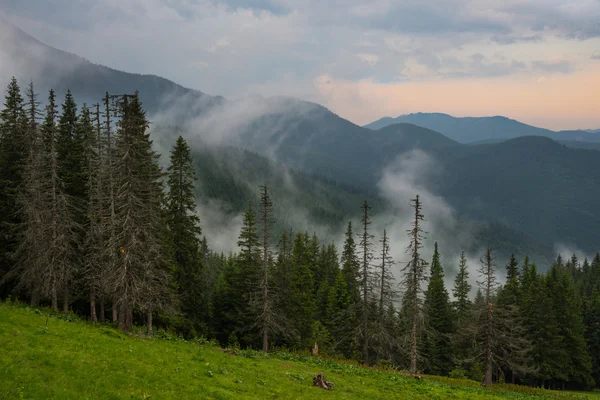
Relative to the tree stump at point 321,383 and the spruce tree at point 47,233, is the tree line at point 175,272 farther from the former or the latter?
the tree stump at point 321,383

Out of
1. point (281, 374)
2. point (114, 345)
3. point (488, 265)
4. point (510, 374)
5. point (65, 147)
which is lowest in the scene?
point (510, 374)

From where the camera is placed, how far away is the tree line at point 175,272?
2947 cm

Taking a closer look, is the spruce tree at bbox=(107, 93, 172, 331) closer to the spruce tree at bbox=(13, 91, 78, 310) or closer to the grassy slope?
the grassy slope

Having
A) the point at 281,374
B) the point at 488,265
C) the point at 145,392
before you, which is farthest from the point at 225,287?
the point at 145,392

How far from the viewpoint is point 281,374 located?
24.4 m

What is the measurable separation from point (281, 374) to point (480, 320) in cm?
2805

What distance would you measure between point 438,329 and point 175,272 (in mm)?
49443

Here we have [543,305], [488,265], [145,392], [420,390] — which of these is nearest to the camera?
[145,392]

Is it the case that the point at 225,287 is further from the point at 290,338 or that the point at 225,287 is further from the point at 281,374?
the point at 281,374

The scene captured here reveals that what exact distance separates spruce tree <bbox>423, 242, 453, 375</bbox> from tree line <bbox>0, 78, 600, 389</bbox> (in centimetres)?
22

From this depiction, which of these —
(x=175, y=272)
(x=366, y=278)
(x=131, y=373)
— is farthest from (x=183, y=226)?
(x=131, y=373)

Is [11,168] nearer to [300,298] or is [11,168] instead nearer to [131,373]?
[131,373]

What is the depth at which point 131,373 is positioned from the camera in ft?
55.1

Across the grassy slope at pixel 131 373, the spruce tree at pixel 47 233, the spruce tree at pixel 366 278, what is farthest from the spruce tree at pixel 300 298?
the spruce tree at pixel 47 233
